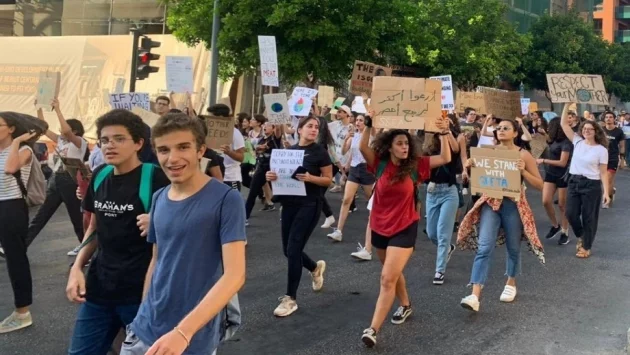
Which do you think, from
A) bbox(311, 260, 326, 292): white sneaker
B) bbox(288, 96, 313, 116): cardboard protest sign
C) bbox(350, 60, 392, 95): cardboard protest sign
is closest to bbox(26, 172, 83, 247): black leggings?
bbox(311, 260, 326, 292): white sneaker

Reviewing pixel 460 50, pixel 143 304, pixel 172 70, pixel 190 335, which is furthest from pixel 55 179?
pixel 460 50

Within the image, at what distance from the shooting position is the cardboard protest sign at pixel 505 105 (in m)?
7.77

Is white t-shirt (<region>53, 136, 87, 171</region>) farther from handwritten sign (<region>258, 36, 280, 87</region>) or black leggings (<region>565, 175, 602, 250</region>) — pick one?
black leggings (<region>565, 175, 602, 250</region>)

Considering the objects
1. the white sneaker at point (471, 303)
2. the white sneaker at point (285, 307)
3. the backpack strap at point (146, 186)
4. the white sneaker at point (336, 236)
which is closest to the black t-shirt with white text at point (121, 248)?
the backpack strap at point (146, 186)

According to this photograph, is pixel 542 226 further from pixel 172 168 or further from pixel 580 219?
pixel 172 168

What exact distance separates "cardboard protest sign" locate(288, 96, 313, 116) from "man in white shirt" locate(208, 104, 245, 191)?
248cm

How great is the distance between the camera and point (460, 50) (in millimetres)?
28719

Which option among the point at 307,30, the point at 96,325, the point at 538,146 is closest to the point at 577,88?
the point at 538,146

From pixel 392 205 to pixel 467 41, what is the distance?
2433 cm

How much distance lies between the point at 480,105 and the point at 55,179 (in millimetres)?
8757

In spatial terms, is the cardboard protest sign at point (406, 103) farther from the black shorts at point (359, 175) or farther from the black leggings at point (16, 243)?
the black shorts at point (359, 175)

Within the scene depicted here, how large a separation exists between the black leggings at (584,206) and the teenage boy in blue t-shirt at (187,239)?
7034 millimetres

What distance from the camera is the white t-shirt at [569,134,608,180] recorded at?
886 centimetres

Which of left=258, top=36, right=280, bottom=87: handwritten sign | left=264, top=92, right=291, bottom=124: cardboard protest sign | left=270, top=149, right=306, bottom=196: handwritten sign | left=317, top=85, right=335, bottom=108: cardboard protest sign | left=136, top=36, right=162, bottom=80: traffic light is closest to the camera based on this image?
left=270, top=149, right=306, bottom=196: handwritten sign
